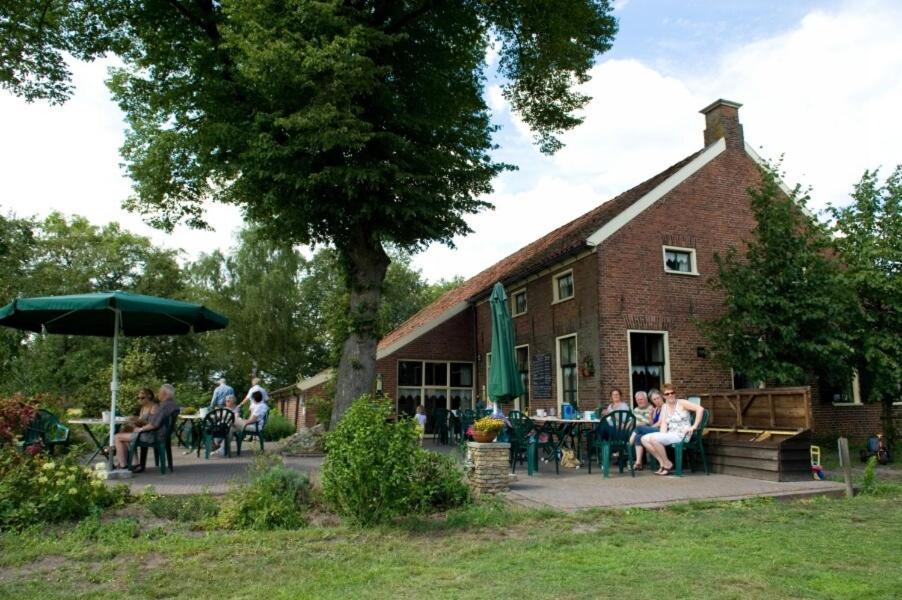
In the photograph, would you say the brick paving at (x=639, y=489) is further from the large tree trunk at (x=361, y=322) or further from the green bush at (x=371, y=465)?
the large tree trunk at (x=361, y=322)

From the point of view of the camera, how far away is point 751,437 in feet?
31.3

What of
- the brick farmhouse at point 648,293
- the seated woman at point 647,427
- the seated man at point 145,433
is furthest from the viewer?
the brick farmhouse at point 648,293

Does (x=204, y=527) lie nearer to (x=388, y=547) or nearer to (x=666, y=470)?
(x=388, y=547)

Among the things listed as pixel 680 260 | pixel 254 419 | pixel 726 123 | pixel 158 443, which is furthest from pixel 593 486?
pixel 726 123

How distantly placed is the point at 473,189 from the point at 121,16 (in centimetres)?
810

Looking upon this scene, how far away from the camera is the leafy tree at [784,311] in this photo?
12.4 m

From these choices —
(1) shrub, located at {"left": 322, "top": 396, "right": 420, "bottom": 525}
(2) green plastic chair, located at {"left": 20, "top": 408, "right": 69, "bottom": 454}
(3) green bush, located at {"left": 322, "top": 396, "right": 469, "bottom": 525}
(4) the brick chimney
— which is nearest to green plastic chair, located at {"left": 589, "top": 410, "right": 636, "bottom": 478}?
(3) green bush, located at {"left": 322, "top": 396, "right": 469, "bottom": 525}

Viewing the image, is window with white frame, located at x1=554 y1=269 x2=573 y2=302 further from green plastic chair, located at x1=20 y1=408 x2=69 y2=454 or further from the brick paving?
green plastic chair, located at x1=20 y1=408 x2=69 y2=454

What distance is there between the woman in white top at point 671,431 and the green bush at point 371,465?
15.3ft

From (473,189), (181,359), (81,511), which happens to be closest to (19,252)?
(181,359)

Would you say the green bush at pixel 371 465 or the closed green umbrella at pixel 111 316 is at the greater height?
the closed green umbrella at pixel 111 316

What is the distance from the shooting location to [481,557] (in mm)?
4660

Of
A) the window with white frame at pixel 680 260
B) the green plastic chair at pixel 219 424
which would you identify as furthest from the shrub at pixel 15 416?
the window with white frame at pixel 680 260

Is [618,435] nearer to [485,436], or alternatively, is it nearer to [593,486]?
[593,486]
